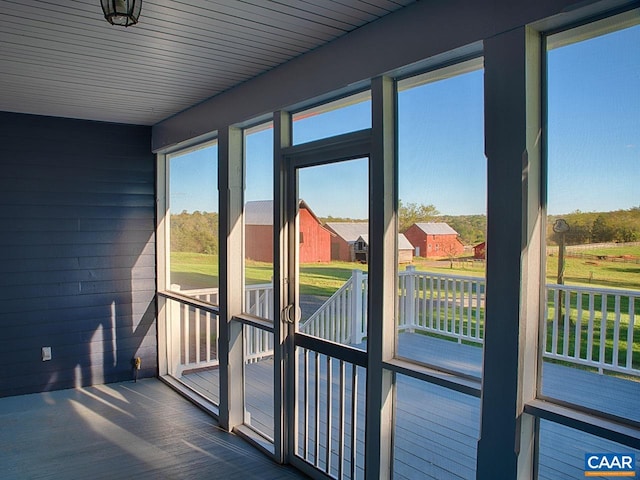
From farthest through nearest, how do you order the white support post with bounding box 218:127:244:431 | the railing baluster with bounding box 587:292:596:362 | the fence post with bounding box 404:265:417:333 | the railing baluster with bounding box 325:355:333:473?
the white support post with bounding box 218:127:244:431 → the railing baluster with bounding box 325:355:333:473 → the fence post with bounding box 404:265:417:333 → the railing baluster with bounding box 587:292:596:362

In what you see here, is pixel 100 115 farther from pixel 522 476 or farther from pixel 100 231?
pixel 522 476

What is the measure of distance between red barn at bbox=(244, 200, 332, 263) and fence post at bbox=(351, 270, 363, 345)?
0.92ft

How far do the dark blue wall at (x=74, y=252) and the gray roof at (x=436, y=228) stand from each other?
12.2 ft

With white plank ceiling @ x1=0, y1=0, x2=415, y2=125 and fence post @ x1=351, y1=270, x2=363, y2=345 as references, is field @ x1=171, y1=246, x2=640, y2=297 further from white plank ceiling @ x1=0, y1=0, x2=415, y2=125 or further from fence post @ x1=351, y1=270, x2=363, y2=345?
white plank ceiling @ x1=0, y1=0, x2=415, y2=125

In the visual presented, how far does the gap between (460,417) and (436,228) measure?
2.81 feet

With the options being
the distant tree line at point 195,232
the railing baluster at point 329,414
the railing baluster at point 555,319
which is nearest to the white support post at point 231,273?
the distant tree line at point 195,232

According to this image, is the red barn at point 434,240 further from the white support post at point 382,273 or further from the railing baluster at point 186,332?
the railing baluster at point 186,332

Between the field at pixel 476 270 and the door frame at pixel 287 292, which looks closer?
the field at pixel 476 270

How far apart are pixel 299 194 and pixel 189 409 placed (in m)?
2.33

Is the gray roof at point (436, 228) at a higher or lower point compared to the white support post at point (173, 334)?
higher

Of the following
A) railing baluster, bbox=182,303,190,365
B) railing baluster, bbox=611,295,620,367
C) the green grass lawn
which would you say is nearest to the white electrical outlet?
railing baluster, bbox=182,303,190,365

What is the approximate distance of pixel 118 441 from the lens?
3689 mm

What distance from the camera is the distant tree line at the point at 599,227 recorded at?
5.51ft

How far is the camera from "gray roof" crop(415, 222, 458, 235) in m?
2.27
